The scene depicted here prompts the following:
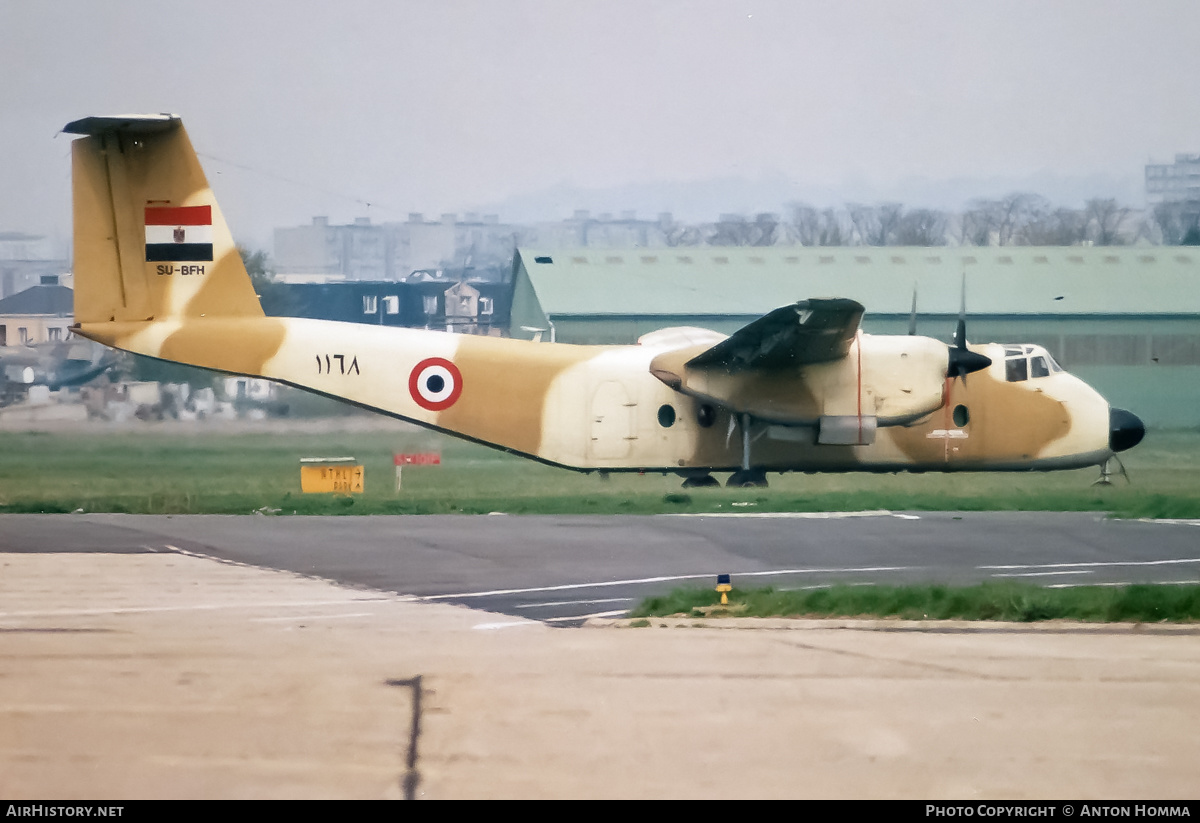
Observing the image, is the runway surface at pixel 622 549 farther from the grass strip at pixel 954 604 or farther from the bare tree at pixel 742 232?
the bare tree at pixel 742 232

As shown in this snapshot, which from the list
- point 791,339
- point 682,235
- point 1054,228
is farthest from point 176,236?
point 1054,228

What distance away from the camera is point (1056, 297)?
25.4 meters

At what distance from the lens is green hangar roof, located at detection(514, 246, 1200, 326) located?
25438 mm

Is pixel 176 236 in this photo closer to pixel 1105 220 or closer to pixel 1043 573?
pixel 1043 573

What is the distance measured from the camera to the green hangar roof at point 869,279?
25.4 meters

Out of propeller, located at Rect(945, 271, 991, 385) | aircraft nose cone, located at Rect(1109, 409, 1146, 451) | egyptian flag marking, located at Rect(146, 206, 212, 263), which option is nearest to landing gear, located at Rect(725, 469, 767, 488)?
propeller, located at Rect(945, 271, 991, 385)

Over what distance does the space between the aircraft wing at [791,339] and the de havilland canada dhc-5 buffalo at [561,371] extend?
4 centimetres

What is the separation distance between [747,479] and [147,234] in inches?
380

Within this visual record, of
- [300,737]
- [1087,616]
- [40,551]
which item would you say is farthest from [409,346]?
[300,737]

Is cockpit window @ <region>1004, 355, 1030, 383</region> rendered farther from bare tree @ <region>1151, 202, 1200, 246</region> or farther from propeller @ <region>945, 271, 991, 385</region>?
bare tree @ <region>1151, 202, 1200, 246</region>

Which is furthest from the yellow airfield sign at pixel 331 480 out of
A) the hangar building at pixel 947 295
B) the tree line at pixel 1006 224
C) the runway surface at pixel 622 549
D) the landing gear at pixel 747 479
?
the tree line at pixel 1006 224

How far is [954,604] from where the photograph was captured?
10.7 metres

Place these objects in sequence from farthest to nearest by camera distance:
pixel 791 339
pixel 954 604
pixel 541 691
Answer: pixel 791 339
pixel 954 604
pixel 541 691
